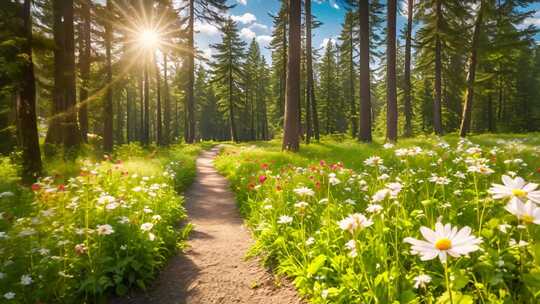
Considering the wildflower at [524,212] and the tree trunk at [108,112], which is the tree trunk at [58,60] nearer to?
the tree trunk at [108,112]

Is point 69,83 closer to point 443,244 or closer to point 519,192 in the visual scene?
point 443,244

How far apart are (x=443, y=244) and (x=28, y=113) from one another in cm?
874

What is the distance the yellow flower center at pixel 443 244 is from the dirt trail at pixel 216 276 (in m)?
2.11

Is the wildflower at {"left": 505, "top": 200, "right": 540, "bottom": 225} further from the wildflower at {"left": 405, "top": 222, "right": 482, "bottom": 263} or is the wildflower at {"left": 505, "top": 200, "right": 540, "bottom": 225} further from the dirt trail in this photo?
the dirt trail

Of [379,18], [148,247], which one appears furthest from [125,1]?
[379,18]

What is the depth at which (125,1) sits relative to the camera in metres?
16.6

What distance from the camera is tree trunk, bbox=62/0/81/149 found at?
10.1 m

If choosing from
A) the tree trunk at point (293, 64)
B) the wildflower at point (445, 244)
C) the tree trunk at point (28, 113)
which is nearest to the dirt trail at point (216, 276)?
the wildflower at point (445, 244)

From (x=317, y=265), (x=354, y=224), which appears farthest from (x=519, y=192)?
(x=317, y=265)

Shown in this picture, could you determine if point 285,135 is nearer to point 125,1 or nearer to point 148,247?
point 148,247

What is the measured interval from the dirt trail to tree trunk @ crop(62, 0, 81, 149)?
7623 millimetres

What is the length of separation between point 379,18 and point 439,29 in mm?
8065

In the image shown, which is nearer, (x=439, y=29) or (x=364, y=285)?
(x=364, y=285)

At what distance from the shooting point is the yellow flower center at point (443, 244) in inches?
47.0
